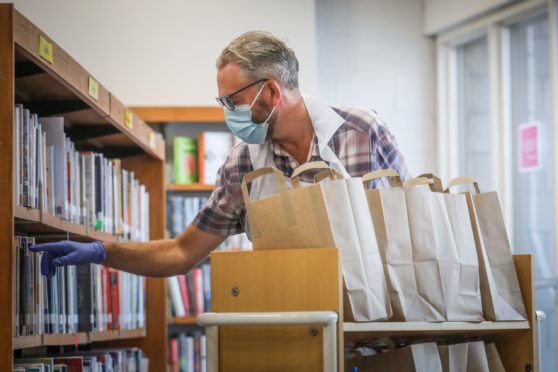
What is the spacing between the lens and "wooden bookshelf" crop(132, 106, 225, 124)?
196 inches

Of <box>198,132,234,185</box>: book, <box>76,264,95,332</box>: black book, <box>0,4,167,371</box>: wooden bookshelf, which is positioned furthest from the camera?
<box>198,132,234,185</box>: book

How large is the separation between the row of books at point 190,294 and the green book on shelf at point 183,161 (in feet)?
1.68

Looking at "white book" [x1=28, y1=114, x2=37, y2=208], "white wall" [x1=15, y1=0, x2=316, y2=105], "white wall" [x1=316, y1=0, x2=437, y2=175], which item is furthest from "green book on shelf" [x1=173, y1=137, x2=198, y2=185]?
"white book" [x1=28, y1=114, x2=37, y2=208]

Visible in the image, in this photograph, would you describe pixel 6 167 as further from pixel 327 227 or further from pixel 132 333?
pixel 132 333

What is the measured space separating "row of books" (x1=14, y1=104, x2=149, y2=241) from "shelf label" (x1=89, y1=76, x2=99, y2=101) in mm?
168

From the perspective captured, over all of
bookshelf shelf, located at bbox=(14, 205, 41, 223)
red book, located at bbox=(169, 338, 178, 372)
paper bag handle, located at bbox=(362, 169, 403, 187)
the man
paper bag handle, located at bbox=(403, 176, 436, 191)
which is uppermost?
the man

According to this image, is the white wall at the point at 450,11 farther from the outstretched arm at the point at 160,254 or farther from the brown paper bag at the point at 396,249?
the brown paper bag at the point at 396,249

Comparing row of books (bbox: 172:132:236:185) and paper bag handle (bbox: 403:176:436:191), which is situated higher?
row of books (bbox: 172:132:236:185)

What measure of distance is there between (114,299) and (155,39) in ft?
6.54

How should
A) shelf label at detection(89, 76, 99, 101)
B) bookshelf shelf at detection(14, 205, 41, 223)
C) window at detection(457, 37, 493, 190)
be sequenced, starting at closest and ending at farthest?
bookshelf shelf at detection(14, 205, 41, 223) → shelf label at detection(89, 76, 99, 101) → window at detection(457, 37, 493, 190)

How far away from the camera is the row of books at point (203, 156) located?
511cm

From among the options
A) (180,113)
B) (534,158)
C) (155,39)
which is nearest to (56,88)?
(180,113)

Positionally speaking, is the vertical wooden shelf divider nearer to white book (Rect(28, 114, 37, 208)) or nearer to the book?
white book (Rect(28, 114, 37, 208))

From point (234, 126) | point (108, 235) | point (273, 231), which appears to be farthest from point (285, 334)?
point (108, 235)
